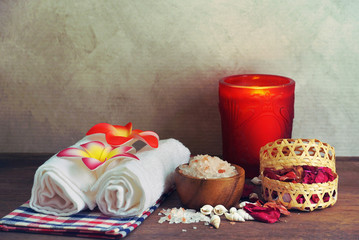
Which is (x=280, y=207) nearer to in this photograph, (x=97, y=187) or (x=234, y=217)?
(x=234, y=217)

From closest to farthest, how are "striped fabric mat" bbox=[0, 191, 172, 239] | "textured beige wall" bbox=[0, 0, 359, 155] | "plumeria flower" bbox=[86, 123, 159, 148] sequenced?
"striped fabric mat" bbox=[0, 191, 172, 239] < "plumeria flower" bbox=[86, 123, 159, 148] < "textured beige wall" bbox=[0, 0, 359, 155]

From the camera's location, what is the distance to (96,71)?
45.5 inches

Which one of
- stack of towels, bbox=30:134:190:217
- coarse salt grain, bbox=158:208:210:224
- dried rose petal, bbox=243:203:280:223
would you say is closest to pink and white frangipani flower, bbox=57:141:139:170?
stack of towels, bbox=30:134:190:217

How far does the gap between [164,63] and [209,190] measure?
0.45 meters

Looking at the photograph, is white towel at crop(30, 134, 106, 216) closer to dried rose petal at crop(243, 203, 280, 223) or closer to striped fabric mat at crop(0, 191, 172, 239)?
striped fabric mat at crop(0, 191, 172, 239)

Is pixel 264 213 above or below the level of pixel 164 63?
below

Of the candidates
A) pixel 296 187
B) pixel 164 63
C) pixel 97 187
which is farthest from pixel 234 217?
pixel 164 63

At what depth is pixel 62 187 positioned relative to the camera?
2.55 ft

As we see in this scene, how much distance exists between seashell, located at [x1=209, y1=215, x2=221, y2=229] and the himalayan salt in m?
0.08

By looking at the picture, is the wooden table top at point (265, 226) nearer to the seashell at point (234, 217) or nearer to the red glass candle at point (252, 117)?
the seashell at point (234, 217)

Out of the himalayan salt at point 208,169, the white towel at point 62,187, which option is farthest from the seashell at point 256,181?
the white towel at point 62,187

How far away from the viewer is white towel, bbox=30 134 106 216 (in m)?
0.78

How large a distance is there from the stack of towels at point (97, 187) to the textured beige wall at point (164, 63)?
36cm

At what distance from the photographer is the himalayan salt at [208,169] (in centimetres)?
81
